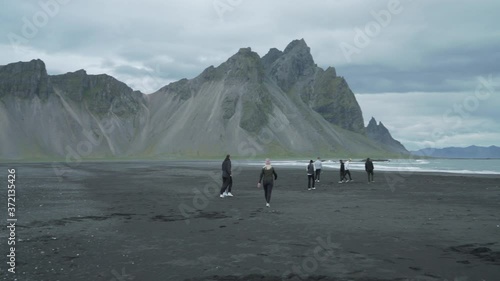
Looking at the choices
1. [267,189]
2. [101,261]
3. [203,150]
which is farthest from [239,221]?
[203,150]

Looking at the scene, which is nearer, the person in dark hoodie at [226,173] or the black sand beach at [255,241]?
the black sand beach at [255,241]

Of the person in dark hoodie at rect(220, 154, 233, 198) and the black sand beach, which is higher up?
the person in dark hoodie at rect(220, 154, 233, 198)

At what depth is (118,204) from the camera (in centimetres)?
2241

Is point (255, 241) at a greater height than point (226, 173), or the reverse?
point (226, 173)

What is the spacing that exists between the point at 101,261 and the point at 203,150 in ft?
610

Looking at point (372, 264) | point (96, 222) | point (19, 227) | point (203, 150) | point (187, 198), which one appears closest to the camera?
point (372, 264)

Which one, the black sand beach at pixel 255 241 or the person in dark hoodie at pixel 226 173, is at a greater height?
the person in dark hoodie at pixel 226 173

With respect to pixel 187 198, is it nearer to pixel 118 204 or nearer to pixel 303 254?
pixel 118 204

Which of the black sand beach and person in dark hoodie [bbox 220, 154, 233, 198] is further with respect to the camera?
person in dark hoodie [bbox 220, 154, 233, 198]

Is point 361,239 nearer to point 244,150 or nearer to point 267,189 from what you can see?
point 267,189

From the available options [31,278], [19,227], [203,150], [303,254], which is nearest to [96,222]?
[19,227]

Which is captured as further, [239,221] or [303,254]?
[239,221]

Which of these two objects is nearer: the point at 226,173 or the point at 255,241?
the point at 255,241

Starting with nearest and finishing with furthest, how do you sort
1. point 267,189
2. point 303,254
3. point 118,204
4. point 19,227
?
point 303,254, point 19,227, point 267,189, point 118,204
